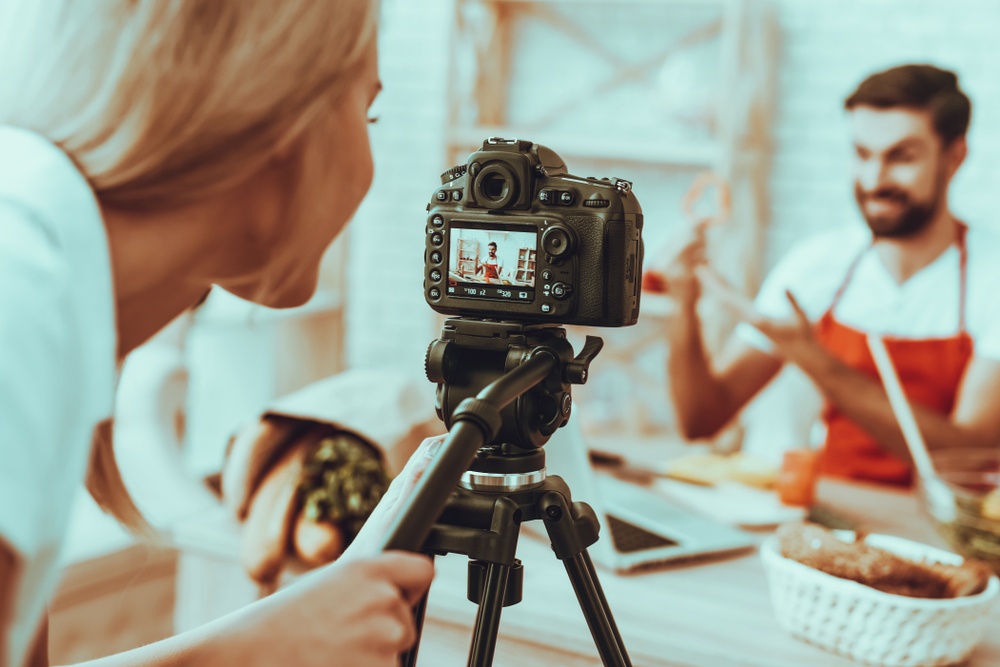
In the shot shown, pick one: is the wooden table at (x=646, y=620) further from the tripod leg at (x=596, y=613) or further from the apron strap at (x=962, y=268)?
the apron strap at (x=962, y=268)

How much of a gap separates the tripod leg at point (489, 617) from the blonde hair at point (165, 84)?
0.33 metres

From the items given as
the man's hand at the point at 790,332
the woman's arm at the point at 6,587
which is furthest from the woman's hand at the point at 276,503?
the man's hand at the point at 790,332

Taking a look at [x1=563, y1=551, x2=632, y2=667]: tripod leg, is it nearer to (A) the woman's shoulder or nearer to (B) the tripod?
(B) the tripod

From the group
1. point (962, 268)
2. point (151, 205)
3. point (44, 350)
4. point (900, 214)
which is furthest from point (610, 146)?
point (44, 350)

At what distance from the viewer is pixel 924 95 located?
211 centimetres

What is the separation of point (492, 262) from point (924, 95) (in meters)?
1.69

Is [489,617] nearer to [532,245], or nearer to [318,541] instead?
[532,245]

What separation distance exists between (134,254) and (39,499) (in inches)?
7.1

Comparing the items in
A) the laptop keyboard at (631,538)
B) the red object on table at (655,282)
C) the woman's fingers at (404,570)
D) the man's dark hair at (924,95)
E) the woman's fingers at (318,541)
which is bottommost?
the woman's fingers at (318,541)

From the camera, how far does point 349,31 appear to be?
21.8 inches

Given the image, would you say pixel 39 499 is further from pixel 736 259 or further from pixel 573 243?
pixel 736 259

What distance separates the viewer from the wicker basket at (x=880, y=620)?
98 cm

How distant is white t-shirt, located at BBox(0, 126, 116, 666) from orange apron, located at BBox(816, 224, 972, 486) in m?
1.90

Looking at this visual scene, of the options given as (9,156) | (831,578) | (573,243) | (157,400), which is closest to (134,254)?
(9,156)
